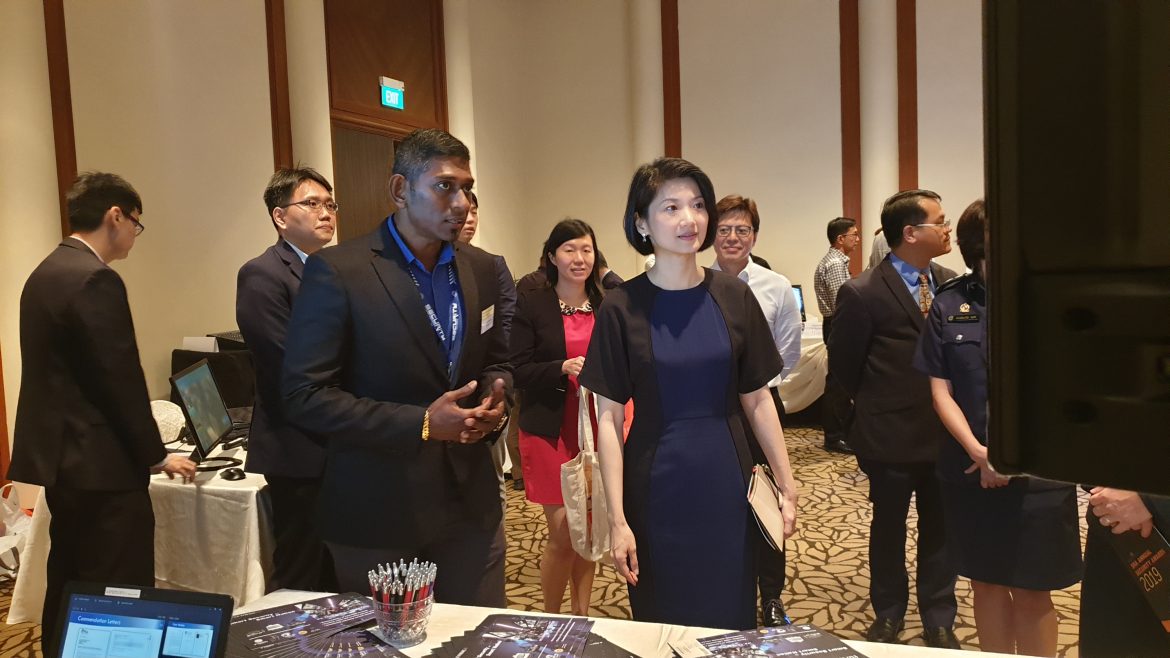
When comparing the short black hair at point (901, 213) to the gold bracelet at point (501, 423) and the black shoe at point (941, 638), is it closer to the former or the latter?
the black shoe at point (941, 638)

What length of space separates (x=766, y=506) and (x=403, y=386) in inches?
35.2

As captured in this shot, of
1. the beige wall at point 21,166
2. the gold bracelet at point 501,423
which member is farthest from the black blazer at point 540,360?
the beige wall at point 21,166

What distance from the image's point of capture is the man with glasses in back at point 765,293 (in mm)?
2814

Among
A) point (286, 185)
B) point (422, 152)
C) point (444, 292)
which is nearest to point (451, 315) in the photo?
point (444, 292)

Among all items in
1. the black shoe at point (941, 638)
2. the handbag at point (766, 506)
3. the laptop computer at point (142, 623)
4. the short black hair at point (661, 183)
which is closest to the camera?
the laptop computer at point (142, 623)

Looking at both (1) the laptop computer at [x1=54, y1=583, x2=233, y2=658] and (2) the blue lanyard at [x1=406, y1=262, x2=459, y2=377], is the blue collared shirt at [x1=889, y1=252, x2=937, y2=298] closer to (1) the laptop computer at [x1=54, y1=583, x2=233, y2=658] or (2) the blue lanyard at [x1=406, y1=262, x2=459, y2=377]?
(2) the blue lanyard at [x1=406, y1=262, x2=459, y2=377]

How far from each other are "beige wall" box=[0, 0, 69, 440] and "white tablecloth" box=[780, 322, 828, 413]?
485 cm

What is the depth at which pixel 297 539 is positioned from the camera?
2.43 metres

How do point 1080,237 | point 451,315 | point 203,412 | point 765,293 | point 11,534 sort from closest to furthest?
point 1080,237
point 451,315
point 203,412
point 765,293
point 11,534

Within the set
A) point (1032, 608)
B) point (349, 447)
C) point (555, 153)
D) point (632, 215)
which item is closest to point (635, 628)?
point (349, 447)

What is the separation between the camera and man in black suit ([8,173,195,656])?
7.30ft

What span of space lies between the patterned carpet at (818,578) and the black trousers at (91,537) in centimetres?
66

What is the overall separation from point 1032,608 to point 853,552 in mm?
1502

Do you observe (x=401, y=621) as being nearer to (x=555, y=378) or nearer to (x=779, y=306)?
(x=555, y=378)
